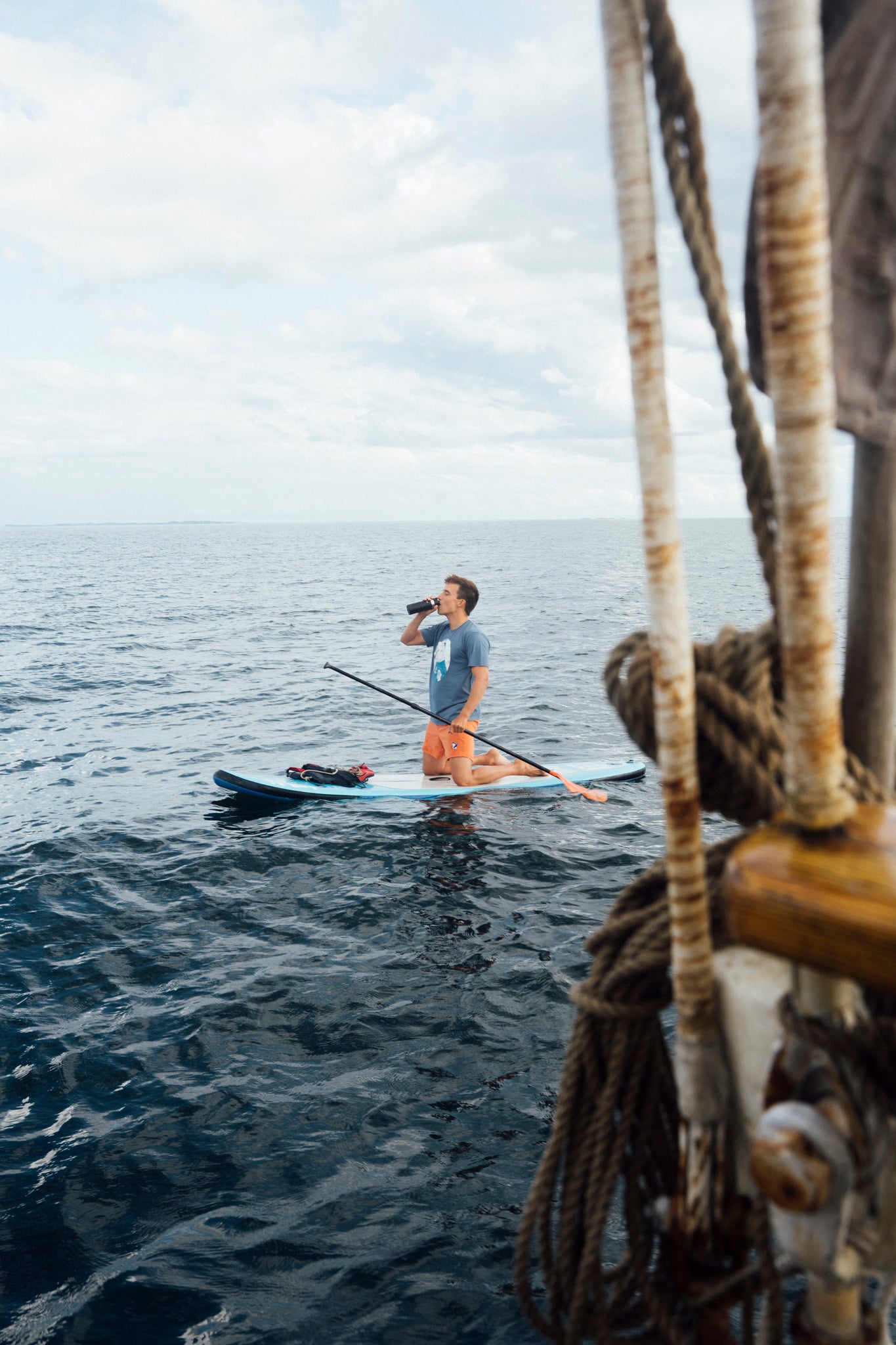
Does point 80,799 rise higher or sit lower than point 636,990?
lower

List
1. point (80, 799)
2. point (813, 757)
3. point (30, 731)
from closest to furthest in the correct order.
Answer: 1. point (813, 757)
2. point (80, 799)
3. point (30, 731)

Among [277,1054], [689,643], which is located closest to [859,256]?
[689,643]

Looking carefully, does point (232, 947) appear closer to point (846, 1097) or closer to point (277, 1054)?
point (277, 1054)

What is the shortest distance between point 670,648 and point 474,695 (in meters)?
8.33

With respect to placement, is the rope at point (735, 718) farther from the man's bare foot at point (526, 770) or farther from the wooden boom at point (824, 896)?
the man's bare foot at point (526, 770)

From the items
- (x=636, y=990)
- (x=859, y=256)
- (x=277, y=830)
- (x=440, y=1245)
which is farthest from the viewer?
(x=277, y=830)

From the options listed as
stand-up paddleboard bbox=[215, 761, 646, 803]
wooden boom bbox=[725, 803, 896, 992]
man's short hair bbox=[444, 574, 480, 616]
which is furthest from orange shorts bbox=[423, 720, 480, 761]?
wooden boom bbox=[725, 803, 896, 992]

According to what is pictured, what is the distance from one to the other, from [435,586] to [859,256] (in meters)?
47.1

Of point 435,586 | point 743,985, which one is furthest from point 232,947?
point 435,586

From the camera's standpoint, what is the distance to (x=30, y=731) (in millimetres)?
15406

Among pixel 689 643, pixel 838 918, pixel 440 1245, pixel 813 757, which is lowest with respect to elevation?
pixel 440 1245

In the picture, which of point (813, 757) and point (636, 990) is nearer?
point (813, 757)

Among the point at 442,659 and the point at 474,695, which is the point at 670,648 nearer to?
the point at 474,695

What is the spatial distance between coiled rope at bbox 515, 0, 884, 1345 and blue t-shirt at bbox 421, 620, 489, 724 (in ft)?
25.5
